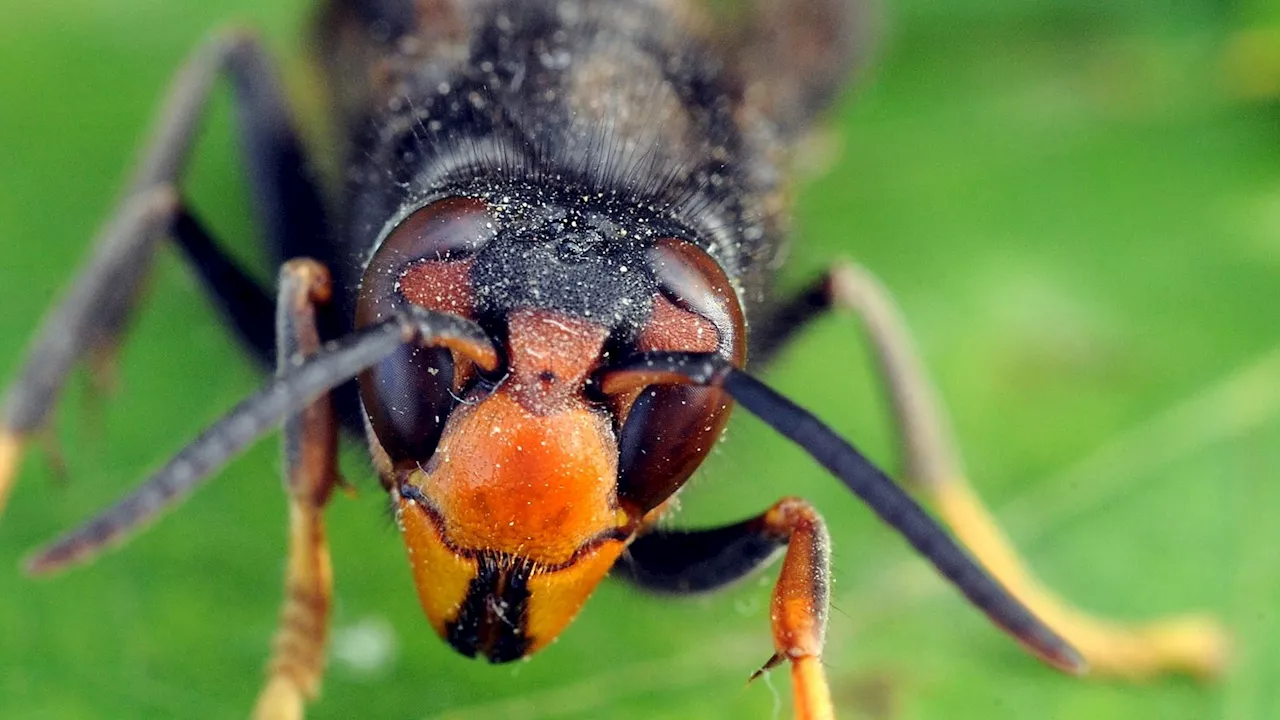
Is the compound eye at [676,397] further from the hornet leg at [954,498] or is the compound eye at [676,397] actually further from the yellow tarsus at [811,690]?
the hornet leg at [954,498]

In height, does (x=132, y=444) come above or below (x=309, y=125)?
below

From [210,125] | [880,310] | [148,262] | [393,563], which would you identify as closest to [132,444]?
[148,262]

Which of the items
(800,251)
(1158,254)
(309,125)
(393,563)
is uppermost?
(309,125)

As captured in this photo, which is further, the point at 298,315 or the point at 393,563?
the point at 393,563

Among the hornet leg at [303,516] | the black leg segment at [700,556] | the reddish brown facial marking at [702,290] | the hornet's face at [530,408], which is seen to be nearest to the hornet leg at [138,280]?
the hornet leg at [303,516]

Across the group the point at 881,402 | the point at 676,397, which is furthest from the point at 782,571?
the point at 881,402

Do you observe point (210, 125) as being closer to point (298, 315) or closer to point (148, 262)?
point (148, 262)
